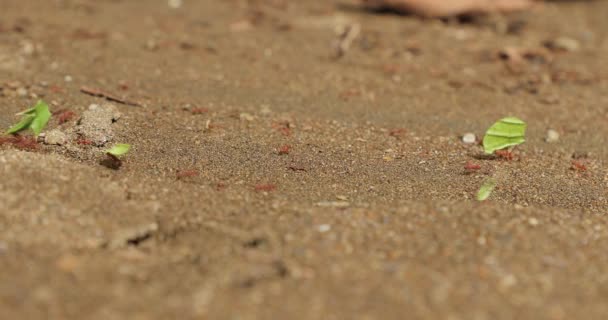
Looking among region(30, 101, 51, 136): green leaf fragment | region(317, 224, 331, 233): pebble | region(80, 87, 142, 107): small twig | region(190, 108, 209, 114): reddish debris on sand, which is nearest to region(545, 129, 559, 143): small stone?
region(190, 108, 209, 114): reddish debris on sand

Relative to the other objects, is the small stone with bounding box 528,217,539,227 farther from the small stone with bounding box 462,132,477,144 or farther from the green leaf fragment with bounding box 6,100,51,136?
the green leaf fragment with bounding box 6,100,51,136

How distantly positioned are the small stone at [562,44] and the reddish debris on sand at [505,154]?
3.12 meters

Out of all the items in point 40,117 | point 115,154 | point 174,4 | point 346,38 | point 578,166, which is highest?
point 174,4

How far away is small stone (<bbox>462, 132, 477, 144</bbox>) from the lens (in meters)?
5.63

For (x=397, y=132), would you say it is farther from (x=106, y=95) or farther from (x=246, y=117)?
(x=106, y=95)

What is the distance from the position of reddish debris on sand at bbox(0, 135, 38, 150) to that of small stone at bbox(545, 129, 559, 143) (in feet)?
13.1

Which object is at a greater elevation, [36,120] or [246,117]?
[36,120]

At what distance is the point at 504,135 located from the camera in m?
5.28

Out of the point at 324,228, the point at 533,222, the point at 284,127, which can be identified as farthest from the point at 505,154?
the point at 324,228

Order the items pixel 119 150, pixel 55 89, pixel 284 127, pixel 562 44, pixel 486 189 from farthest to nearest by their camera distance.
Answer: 1. pixel 562 44
2. pixel 55 89
3. pixel 284 127
4. pixel 486 189
5. pixel 119 150

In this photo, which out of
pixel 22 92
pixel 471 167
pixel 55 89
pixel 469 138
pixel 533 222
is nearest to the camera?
pixel 533 222

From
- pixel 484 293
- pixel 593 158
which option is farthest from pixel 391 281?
pixel 593 158

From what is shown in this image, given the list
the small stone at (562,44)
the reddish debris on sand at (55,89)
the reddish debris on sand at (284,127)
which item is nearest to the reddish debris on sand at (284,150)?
the reddish debris on sand at (284,127)

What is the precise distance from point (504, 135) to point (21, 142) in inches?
135
